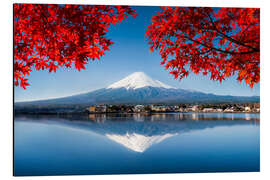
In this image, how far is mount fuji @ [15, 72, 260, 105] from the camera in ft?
10.5

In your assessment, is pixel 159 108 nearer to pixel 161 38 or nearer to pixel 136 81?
pixel 136 81

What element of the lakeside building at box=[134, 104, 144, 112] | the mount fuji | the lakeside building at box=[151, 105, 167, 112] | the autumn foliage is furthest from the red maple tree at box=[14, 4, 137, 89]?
the lakeside building at box=[151, 105, 167, 112]

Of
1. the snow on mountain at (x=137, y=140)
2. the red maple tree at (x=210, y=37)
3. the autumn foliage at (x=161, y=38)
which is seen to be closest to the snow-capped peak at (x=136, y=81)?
the autumn foliage at (x=161, y=38)

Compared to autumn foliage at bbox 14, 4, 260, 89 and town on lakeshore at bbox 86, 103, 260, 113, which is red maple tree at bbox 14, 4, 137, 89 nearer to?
autumn foliage at bbox 14, 4, 260, 89

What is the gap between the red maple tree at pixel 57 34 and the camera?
9.58 feet

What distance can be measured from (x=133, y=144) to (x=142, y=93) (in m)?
0.84

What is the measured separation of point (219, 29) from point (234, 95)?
1.03 meters

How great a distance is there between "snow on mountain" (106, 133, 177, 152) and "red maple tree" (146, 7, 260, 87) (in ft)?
3.80

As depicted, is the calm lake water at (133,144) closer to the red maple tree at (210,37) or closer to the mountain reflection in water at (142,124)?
the mountain reflection in water at (142,124)

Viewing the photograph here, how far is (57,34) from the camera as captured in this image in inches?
118

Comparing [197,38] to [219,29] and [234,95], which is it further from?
[234,95]

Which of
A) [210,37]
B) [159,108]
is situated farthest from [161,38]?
[159,108]

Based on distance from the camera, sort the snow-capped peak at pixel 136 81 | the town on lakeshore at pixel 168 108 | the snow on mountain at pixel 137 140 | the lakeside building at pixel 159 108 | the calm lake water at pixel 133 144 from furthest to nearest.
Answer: the lakeside building at pixel 159 108, the town on lakeshore at pixel 168 108, the snow-capped peak at pixel 136 81, the snow on mountain at pixel 137 140, the calm lake water at pixel 133 144
